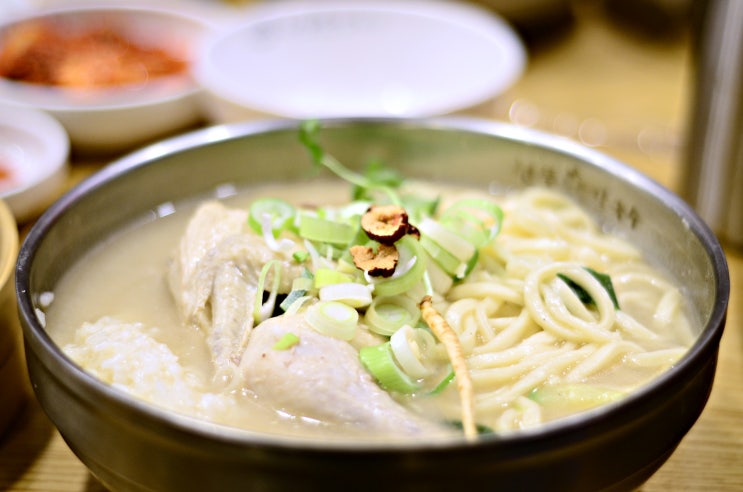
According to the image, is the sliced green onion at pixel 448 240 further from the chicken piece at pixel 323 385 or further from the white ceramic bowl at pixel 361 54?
the white ceramic bowl at pixel 361 54

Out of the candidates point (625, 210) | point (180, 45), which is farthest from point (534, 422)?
point (180, 45)

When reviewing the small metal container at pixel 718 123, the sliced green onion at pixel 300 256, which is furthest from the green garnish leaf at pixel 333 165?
the small metal container at pixel 718 123

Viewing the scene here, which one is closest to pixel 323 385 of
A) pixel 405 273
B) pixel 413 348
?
pixel 413 348

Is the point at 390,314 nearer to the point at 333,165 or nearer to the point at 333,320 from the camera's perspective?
the point at 333,320

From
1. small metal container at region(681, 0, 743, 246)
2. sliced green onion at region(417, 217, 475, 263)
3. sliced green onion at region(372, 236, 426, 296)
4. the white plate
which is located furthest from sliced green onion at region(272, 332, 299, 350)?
small metal container at region(681, 0, 743, 246)

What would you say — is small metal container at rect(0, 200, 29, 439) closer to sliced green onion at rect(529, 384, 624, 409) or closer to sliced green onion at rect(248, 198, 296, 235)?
sliced green onion at rect(248, 198, 296, 235)

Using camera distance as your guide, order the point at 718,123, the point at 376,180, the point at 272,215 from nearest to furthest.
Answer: the point at 272,215 < the point at 376,180 < the point at 718,123
